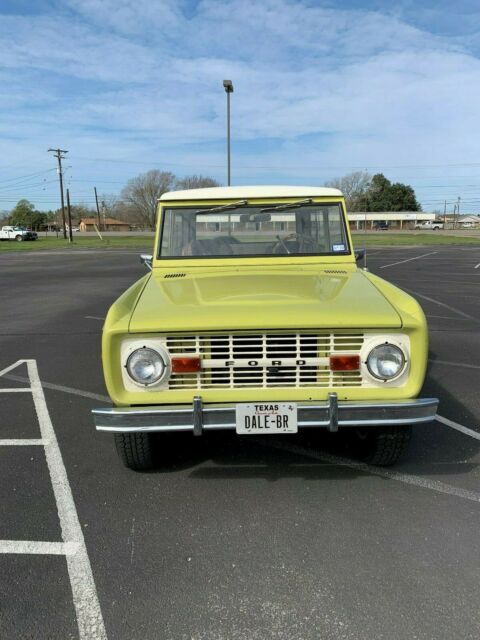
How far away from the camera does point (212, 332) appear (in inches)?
107

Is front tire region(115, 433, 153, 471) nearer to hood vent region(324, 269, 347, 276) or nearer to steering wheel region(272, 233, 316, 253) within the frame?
hood vent region(324, 269, 347, 276)

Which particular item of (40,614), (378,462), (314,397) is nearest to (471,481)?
(378,462)

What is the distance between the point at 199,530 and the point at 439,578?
124cm

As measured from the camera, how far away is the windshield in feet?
14.0

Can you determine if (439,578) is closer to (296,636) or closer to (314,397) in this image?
(296,636)

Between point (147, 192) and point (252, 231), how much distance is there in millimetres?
92775

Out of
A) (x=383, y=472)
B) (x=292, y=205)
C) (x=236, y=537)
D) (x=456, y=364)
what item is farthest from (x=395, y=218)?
(x=236, y=537)

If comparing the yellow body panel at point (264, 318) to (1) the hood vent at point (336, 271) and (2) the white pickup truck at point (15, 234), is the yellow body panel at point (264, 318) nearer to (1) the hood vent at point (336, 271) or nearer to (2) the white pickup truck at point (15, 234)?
(1) the hood vent at point (336, 271)

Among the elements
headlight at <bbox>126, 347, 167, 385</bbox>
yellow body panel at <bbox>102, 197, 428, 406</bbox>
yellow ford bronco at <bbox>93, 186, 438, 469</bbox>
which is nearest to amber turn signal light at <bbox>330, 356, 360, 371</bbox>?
yellow ford bronco at <bbox>93, 186, 438, 469</bbox>

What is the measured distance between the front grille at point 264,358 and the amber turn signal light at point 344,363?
0.10 ft

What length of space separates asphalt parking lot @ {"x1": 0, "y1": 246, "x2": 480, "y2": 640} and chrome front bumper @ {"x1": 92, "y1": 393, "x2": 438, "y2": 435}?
1.85ft

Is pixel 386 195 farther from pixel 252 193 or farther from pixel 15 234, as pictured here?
pixel 252 193

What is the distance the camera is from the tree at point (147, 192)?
296 feet

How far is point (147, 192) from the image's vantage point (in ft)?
303
